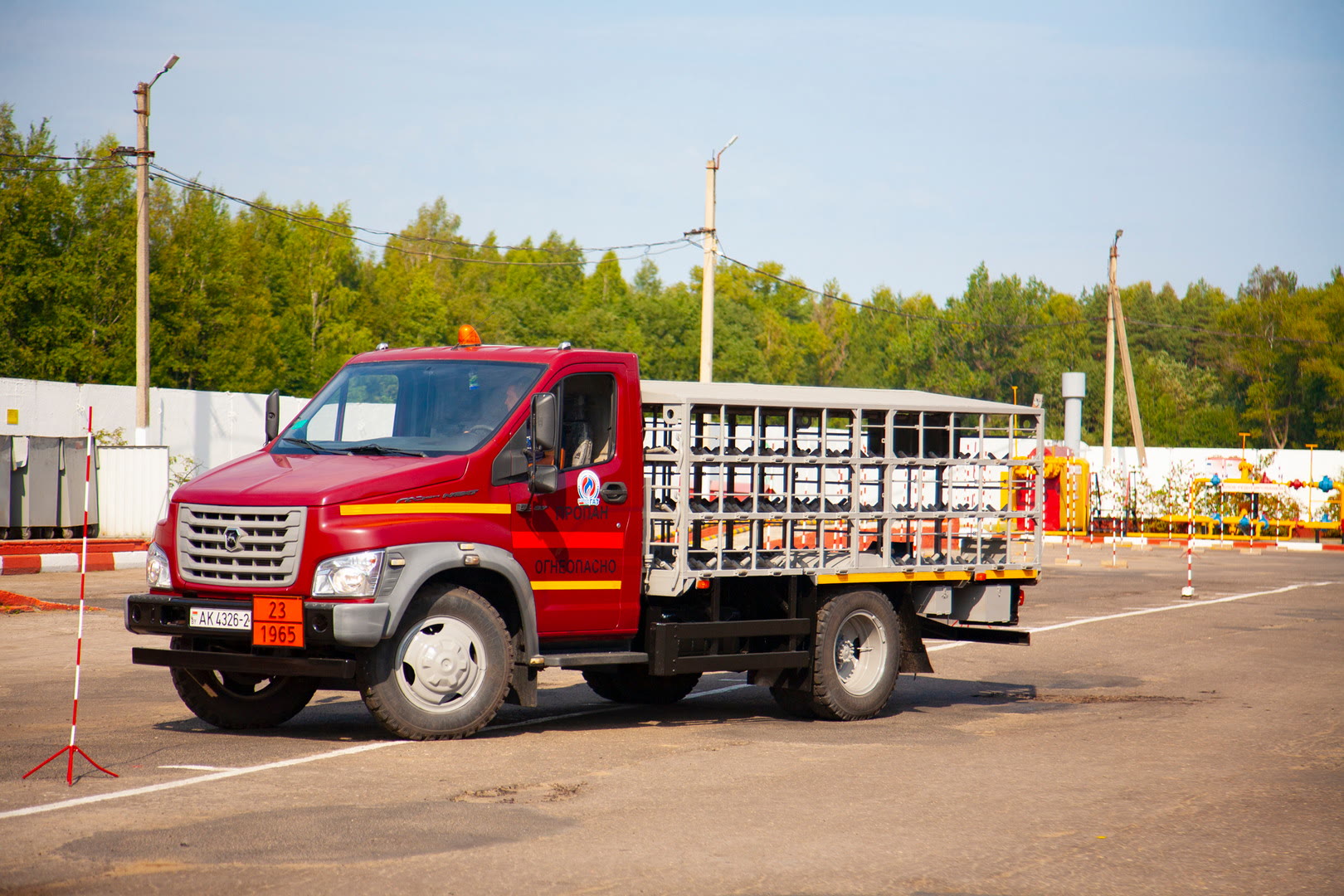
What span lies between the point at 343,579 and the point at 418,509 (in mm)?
644

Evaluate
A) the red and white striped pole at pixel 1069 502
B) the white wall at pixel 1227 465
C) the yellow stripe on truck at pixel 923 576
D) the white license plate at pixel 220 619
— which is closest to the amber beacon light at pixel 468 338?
the white license plate at pixel 220 619

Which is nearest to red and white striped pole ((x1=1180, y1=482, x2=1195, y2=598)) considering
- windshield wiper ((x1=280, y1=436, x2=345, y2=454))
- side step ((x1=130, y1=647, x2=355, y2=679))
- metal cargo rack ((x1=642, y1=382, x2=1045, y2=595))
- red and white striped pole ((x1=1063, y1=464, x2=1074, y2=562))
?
red and white striped pole ((x1=1063, y1=464, x2=1074, y2=562))

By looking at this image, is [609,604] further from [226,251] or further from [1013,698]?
[226,251]

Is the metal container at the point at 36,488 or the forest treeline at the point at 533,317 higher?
the forest treeline at the point at 533,317

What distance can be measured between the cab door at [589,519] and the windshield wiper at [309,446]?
4.19 feet

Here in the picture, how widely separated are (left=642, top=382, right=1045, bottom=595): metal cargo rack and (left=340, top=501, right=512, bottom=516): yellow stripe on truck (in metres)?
1.35

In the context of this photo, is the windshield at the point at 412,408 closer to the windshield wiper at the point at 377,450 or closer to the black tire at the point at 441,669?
the windshield wiper at the point at 377,450

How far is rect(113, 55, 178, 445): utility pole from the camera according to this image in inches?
1115

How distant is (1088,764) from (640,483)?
347 cm

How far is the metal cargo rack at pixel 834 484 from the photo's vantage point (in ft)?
34.1

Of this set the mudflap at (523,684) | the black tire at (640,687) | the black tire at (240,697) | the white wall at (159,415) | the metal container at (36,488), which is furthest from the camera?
the white wall at (159,415)

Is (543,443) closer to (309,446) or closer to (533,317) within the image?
(309,446)

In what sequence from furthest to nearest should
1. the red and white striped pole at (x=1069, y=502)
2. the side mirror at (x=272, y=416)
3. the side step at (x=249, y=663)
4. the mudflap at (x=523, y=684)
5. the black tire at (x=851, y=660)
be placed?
1. the red and white striped pole at (x=1069, y=502)
2. the black tire at (x=851, y=660)
3. the side mirror at (x=272, y=416)
4. the mudflap at (x=523, y=684)
5. the side step at (x=249, y=663)

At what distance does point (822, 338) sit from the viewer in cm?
12875
